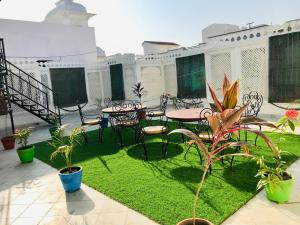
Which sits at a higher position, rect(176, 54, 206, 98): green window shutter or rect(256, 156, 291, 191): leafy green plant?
rect(176, 54, 206, 98): green window shutter

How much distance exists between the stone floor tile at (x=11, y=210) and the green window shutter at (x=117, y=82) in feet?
A: 33.0

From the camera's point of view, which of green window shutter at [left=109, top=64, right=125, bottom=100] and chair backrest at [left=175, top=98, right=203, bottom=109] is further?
green window shutter at [left=109, top=64, right=125, bottom=100]

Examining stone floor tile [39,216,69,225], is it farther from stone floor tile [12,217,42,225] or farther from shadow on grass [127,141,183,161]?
shadow on grass [127,141,183,161]

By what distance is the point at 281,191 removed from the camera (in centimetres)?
280

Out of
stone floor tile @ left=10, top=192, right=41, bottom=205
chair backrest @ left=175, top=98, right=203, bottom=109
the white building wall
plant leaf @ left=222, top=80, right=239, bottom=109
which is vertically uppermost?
the white building wall

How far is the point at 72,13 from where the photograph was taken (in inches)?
662

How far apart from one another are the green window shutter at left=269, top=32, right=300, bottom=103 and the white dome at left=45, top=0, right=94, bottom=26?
44.2 ft

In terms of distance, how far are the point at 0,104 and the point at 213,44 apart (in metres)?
7.35

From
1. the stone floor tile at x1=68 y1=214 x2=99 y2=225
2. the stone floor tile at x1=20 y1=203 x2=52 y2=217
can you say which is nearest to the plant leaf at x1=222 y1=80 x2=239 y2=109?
the stone floor tile at x1=68 y1=214 x2=99 y2=225

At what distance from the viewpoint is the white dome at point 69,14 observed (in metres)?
16.8

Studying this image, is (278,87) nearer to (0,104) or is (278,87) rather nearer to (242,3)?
(242,3)

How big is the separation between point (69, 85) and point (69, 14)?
7024 mm

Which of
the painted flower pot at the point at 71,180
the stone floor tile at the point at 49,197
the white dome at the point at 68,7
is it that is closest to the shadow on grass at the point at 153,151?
the painted flower pot at the point at 71,180

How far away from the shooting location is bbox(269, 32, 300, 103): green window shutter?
23.7 feet
